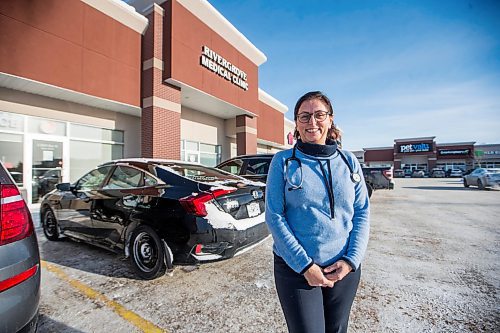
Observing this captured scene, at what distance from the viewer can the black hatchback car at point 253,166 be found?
20.2ft

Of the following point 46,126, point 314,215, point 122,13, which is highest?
point 122,13

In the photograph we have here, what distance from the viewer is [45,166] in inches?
353

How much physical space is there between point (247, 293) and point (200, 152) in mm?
12947

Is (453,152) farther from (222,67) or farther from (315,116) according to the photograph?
(315,116)

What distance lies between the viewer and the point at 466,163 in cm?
4847

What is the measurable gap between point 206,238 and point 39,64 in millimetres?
8450

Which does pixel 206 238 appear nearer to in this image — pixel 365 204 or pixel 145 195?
pixel 145 195

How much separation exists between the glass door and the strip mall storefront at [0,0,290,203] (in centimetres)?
3

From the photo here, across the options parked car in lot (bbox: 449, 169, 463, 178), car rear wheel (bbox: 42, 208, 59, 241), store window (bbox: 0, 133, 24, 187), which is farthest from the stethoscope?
parked car in lot (bbox: 449, 169, 463, 178)

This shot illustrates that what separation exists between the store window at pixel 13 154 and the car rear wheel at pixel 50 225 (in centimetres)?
465

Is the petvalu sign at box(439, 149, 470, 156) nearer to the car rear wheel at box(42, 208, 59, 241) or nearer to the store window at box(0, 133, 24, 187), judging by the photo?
the car rear wheel at box(42, 208, 59, 241)

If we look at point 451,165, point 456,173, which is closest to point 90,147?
point 456,173

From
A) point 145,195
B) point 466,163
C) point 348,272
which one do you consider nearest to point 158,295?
point 145,195

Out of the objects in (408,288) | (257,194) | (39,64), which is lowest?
(408,288)
